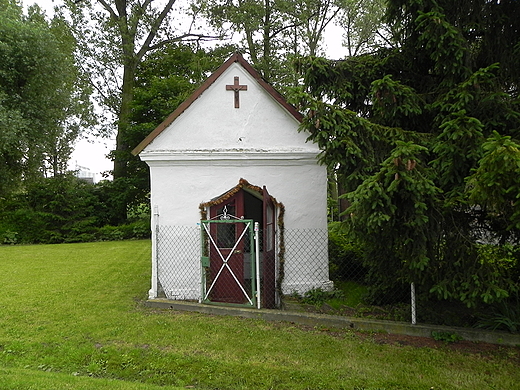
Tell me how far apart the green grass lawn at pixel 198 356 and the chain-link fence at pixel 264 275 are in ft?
2.34

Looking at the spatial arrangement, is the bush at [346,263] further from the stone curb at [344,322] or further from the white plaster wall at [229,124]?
the white plaster wall at [229,124]

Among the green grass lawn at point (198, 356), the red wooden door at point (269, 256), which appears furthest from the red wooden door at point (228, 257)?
the green grass lawn at point (198, 356)

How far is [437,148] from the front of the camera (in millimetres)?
4496

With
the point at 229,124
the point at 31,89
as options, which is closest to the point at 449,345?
the point at 229,124

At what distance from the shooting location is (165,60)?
2323 cm

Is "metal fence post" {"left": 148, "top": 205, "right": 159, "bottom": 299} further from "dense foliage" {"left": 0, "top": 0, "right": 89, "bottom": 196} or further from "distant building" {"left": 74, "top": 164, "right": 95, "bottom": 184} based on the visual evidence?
"distant building" {"left": 74, "top": 164, "right": 95, "bottom": 184}

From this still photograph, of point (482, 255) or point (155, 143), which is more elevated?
point (155, 143)

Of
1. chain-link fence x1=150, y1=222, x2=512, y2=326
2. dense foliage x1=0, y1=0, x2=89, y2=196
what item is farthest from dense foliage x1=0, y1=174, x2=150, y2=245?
chain-link fence x1=150, y1=222, x2=512, y2=326

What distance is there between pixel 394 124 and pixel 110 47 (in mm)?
21257

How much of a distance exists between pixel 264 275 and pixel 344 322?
1651 millimetres

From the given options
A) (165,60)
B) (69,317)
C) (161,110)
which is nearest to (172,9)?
(165,60)

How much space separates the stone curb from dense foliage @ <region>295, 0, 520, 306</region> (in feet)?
1.85

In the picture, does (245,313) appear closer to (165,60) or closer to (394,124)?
(394,124)

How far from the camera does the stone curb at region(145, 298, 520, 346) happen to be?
5160 mm
